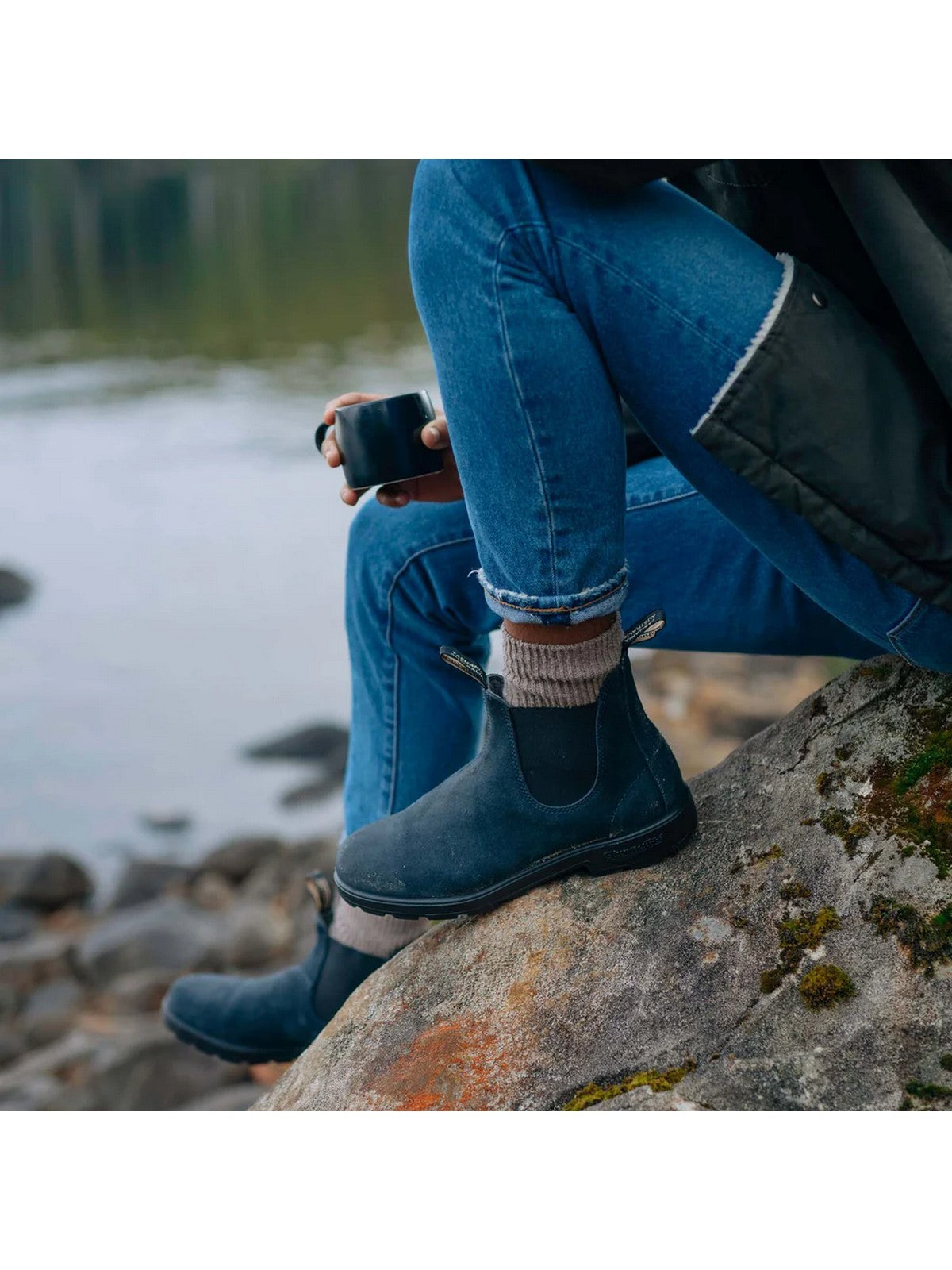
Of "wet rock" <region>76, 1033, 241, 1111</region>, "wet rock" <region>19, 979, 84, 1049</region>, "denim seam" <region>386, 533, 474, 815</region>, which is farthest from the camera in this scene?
"wet rock" <region>19, 979, 84, 1049</region>

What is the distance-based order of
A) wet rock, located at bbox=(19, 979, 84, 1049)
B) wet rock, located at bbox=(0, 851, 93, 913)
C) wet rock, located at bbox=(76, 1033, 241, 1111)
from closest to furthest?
wet rock, located at bbox=(76, 1033, 241, 1111)
wet rock, located at bbox=(19, 979, 84, 1049)
wet rock, located at bbox=(0, 851, 93, 913)

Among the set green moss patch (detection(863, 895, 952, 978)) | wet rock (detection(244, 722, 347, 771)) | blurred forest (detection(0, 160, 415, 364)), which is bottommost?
blurred forest (detection(0, 160, 415, 364))

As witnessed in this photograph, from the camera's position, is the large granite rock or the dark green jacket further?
the large granite rock

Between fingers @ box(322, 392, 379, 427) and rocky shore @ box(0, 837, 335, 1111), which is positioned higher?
fingers @ box(322, 392, 379, 427)

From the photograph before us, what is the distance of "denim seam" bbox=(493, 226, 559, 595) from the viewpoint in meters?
1.34

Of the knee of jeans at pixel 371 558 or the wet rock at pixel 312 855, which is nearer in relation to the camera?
the knee of jeans at pixel 371 558

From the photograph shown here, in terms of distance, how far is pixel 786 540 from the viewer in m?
1.41

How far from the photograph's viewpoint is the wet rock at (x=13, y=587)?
10500 mm

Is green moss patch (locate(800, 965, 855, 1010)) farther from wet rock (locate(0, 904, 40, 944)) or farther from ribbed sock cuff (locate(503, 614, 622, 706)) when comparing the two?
wet rock (locate(0, 904, 40, 944))

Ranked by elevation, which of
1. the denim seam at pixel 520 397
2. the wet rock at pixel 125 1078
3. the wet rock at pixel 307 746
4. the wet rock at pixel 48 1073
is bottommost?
the wet rock at pixel 307 746

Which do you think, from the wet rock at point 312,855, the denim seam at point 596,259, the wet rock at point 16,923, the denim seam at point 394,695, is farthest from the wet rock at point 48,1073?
the denim seam at point 596,259

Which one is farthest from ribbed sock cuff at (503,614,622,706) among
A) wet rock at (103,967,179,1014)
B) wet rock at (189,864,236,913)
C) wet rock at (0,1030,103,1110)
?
wet rock at (189,864,236,913)

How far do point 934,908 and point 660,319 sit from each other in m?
0.74

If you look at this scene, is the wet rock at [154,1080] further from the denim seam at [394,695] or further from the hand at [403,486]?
the hand at [403,486]
